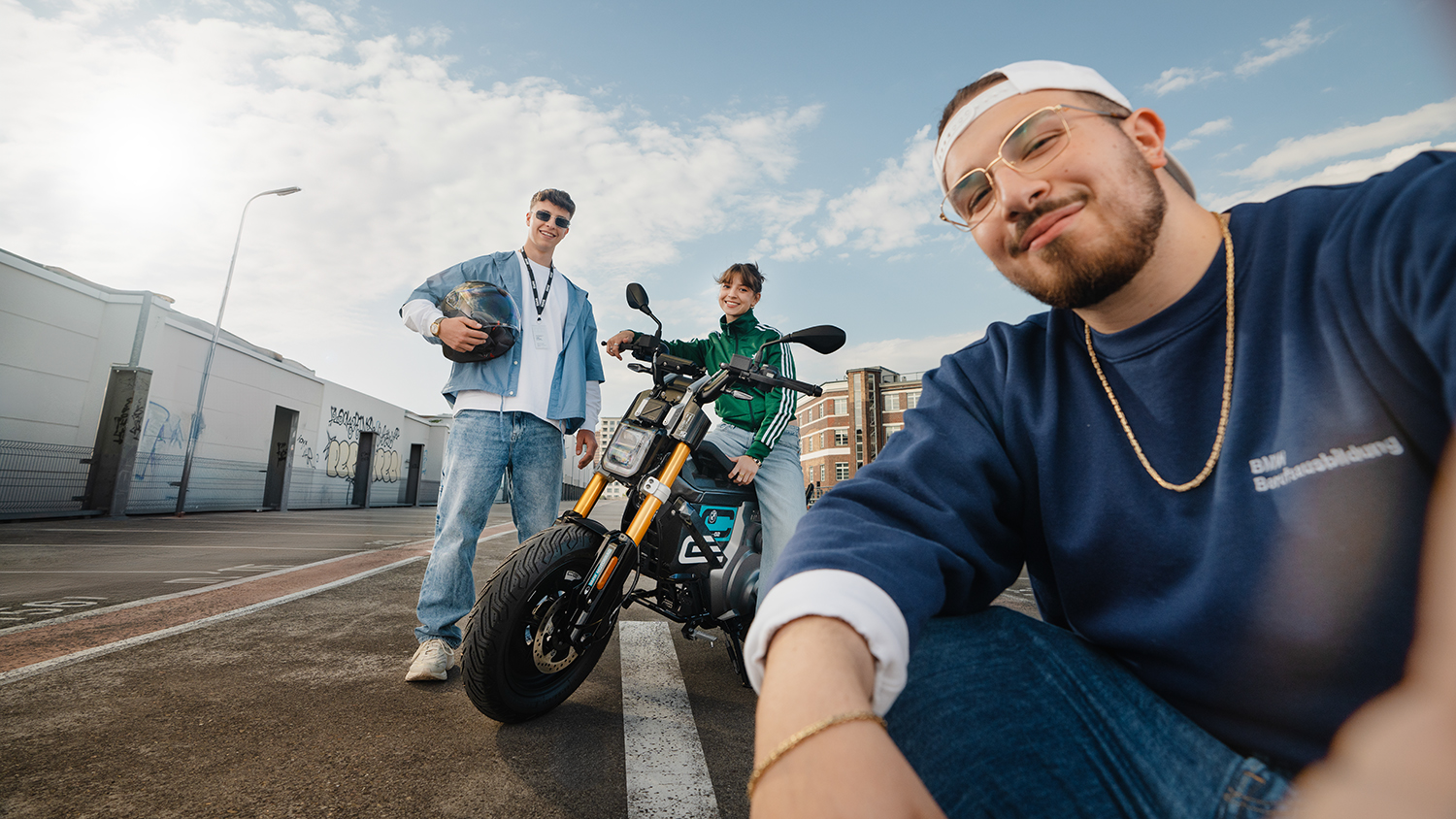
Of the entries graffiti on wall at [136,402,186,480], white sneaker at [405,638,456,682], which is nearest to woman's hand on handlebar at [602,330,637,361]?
white sneaker at [405,638,456,682]

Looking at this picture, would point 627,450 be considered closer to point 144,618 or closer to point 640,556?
point 640,556

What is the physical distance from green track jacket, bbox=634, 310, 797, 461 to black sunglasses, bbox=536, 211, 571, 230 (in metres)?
0.90

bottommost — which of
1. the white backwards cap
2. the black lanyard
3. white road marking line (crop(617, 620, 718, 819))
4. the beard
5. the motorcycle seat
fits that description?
white road marking line (crop(617, 620, 718, 819))

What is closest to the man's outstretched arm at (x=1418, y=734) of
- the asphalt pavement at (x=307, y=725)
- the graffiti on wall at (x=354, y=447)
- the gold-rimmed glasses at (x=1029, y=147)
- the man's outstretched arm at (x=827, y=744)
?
the man's outstretched arm at (x=827, y=744)

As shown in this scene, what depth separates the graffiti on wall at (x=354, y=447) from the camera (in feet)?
73.0

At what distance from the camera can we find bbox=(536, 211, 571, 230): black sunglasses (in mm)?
3357

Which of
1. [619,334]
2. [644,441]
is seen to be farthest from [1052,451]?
[619,334]

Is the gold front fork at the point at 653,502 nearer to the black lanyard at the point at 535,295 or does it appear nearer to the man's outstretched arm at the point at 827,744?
the black lanyard at the point at 535,295

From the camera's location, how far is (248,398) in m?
17.7

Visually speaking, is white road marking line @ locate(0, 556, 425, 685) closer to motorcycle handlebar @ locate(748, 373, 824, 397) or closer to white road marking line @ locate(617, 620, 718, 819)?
white road marking line @ locate(617, 620, 718, 819)

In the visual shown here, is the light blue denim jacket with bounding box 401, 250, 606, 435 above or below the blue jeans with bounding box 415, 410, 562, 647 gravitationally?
above

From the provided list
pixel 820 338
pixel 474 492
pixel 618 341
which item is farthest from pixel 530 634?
pixel 820 338

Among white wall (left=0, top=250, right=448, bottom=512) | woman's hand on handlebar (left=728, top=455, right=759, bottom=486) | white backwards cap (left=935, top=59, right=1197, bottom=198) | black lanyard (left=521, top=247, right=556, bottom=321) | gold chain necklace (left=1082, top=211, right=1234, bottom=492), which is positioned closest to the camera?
gold chain necklace (left=1082, top=211, right=1234, bottom=492)

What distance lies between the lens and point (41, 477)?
37.3 ft
